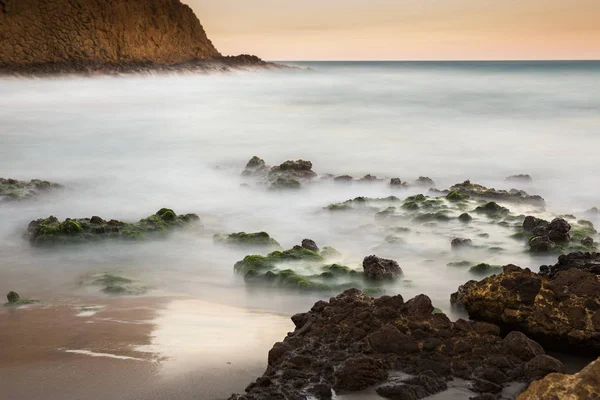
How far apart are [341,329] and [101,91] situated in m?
Answer: 35.8

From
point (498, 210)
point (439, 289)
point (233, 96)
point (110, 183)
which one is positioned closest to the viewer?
point (439, 289)

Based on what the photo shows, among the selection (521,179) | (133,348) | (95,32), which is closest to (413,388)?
(133,348)

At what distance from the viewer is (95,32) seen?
170 feet

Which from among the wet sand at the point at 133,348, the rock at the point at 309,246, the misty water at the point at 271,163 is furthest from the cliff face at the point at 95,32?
the wet sand at the point at 133,348

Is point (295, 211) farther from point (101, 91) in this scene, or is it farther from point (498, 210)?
point (101, 91)

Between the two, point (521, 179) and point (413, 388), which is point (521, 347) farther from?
point (521, 179)

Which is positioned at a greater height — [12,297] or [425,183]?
[425,183]

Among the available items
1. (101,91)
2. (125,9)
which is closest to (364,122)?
(101,91)

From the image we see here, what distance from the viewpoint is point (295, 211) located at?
8.16 meters

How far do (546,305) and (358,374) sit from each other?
4.35 feet

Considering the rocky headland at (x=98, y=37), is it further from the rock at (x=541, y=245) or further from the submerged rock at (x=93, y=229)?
the rock at (x=541, y=245)

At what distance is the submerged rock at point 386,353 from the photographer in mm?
3031

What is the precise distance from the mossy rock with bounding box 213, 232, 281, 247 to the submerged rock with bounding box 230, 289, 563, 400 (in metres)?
2.70

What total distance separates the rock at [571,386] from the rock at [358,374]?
0.74 metres
